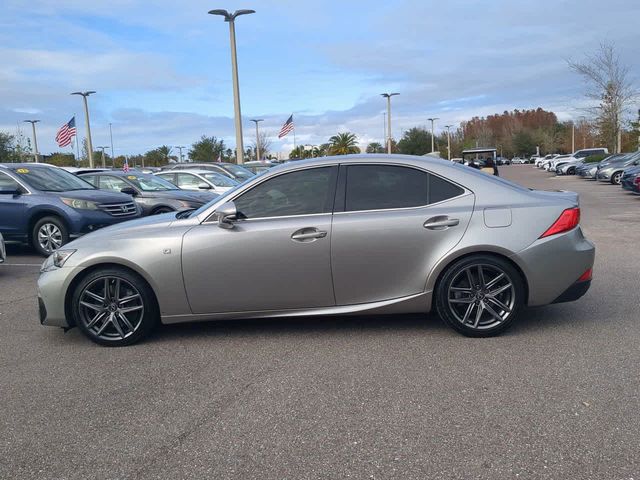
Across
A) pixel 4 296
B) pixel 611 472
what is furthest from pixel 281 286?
pixel 4 296

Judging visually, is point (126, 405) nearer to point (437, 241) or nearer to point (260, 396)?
point (260, 396)

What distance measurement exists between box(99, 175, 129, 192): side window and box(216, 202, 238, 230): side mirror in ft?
30.7

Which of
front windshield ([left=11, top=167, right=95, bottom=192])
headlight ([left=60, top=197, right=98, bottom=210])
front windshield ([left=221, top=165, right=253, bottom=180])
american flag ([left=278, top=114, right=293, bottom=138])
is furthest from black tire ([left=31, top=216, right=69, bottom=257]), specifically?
american flag ([left=278, top=114, right=293, bottom=138])

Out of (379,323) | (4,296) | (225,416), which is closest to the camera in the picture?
(225,416)

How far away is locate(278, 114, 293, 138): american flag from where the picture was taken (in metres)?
37.2

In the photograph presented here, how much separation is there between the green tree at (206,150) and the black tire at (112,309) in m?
57.6

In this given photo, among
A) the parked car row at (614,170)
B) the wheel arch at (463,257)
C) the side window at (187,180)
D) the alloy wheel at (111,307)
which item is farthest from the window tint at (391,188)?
the parked car row at (614,170)

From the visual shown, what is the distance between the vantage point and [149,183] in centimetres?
1383

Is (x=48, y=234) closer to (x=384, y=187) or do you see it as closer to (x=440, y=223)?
(x=384, y=187)

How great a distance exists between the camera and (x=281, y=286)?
488cm

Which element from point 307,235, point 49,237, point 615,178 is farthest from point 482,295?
point 615,178

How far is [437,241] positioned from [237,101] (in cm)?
2009

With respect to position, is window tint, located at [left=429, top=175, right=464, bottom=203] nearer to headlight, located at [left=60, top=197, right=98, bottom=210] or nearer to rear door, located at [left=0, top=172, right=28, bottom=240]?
headlight, located at [left=60, top=197, right=98, bottom=210]

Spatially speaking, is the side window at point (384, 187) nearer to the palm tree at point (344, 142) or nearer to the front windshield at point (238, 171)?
the front windshield at point (238, 171)
